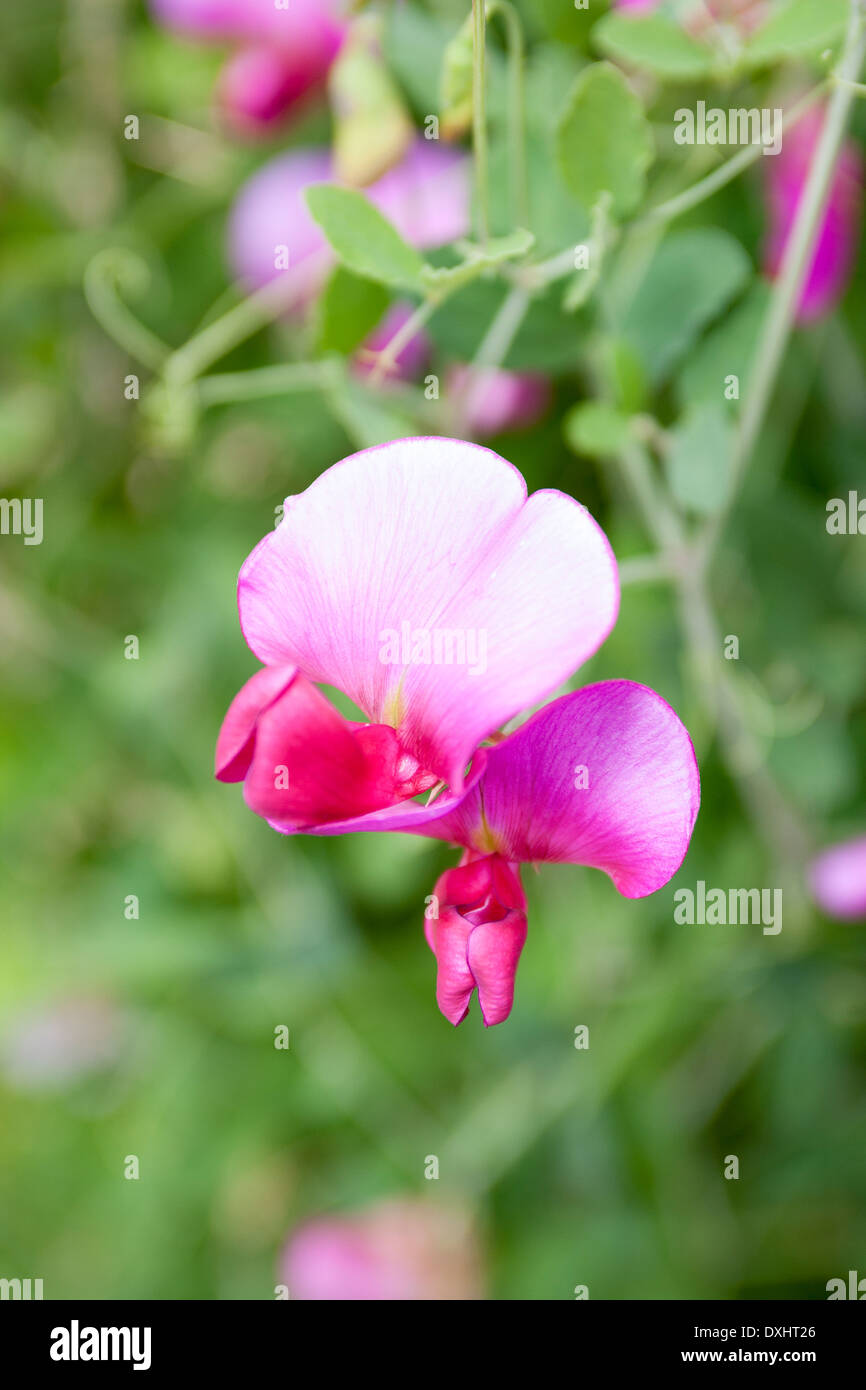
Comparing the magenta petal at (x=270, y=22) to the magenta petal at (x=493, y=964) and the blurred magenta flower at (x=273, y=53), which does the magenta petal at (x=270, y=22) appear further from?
the magenta petal at (x=493, y=964)

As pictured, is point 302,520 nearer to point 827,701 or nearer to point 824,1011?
point 827,701

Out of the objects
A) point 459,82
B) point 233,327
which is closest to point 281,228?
point 233,327

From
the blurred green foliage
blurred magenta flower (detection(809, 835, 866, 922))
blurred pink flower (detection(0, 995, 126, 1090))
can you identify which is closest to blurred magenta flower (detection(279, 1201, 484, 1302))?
the blurred green foliage

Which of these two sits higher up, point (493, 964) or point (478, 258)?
point (478, 258)

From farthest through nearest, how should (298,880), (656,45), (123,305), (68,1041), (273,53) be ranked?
(68,1041) < (298,880) < (123,305) < (273,53) < (656,45)

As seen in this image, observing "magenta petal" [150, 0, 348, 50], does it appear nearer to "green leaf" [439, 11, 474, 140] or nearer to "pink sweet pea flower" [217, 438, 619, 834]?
"green leaf" [439, 11, 474, 140]

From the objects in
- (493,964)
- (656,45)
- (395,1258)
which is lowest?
(395,1258)

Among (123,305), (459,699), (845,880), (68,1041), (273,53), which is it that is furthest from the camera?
(68,1041)

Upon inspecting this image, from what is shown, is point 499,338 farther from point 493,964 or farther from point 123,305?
point 123,305
